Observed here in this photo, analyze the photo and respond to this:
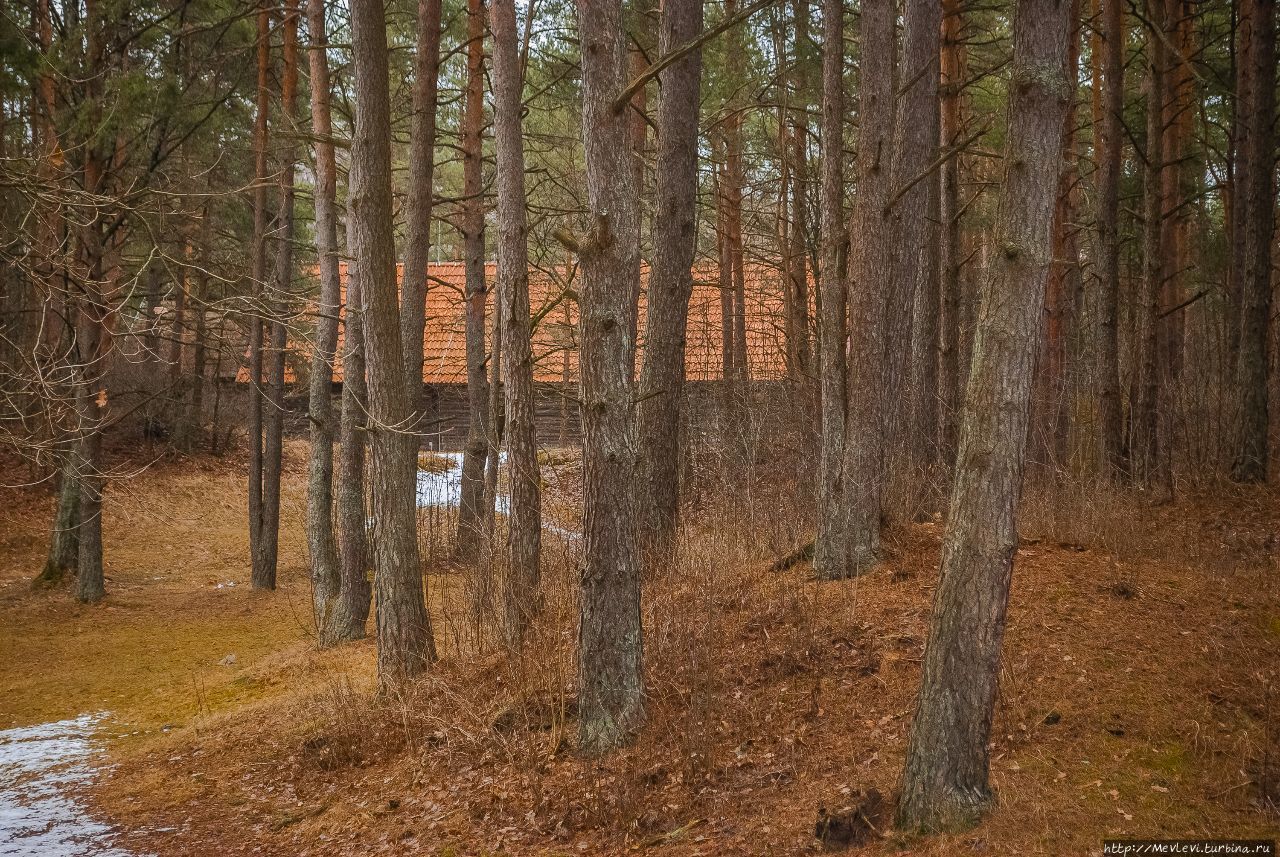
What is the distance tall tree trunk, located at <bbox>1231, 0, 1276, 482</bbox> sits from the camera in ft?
36.5

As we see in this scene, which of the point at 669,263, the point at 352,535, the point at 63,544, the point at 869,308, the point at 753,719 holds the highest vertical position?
the point at 669,263

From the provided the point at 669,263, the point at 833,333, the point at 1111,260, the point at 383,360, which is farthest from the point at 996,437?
the point at 1111,260

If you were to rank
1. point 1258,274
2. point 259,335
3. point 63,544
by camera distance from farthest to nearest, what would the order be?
point 259,335, point 63,544, point 1258,274

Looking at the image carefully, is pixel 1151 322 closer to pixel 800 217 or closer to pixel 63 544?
pixel 800 217

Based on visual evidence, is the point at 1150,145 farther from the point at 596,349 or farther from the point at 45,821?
the point at 45,821

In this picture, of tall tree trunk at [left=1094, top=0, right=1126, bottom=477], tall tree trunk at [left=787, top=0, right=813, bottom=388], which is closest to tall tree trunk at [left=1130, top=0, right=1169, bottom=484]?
tall tree trunk at [left=1094, top=0, right=1126, bottom=477]

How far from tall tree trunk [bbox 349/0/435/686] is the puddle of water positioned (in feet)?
7.04

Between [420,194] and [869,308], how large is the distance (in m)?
4.27

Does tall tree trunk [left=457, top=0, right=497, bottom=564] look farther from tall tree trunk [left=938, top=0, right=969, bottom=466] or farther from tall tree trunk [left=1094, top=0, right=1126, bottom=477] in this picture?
tall tree trunk [left=1094, top=0, right=1126, bottom=477]

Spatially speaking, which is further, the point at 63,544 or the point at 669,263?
the point at 63,544

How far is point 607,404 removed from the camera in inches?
210

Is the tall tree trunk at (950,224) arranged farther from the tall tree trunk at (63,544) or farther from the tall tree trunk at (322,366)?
the tall tree trunk at (63,544)

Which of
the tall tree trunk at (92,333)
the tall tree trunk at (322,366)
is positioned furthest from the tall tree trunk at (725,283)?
the tall tree trunk at (92,333)

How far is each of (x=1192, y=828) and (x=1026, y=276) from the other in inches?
88.7
